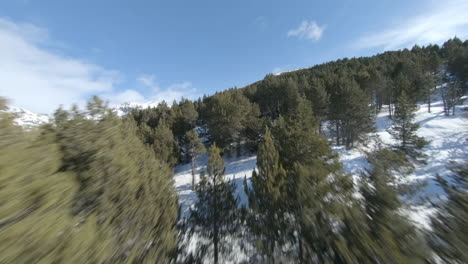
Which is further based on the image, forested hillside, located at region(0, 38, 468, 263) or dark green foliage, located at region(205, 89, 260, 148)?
dark green foliage, located at region(205, 89, 260, 148)

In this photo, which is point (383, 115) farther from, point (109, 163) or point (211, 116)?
point (109, 163)

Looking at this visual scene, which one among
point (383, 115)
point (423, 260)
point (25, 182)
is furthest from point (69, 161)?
point (383, 115)

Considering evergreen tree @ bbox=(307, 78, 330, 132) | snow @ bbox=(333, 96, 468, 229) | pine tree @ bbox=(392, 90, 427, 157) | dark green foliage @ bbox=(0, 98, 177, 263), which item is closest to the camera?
dark green foliage @ bbox=(0, 98, 177, 263)

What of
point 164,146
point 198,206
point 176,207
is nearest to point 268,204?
point 198,206

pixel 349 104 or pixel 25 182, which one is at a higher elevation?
pixel 25 182

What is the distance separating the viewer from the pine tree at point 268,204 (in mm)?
9938

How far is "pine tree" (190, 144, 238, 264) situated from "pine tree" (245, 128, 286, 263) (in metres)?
1.53

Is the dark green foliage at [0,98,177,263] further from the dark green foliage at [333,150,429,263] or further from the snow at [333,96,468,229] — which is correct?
the snow at [333,96,468,229]

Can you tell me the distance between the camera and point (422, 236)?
4008 mm

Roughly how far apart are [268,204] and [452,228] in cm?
786

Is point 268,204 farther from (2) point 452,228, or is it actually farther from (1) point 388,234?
(2) point 452,228

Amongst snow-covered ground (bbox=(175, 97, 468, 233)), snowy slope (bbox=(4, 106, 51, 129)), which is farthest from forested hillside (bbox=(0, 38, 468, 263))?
snow-covered ground (bbox=(175, 97, 468, 233))

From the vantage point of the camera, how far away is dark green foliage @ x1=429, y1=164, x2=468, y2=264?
11.3ft

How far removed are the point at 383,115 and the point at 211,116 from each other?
1578 inches
